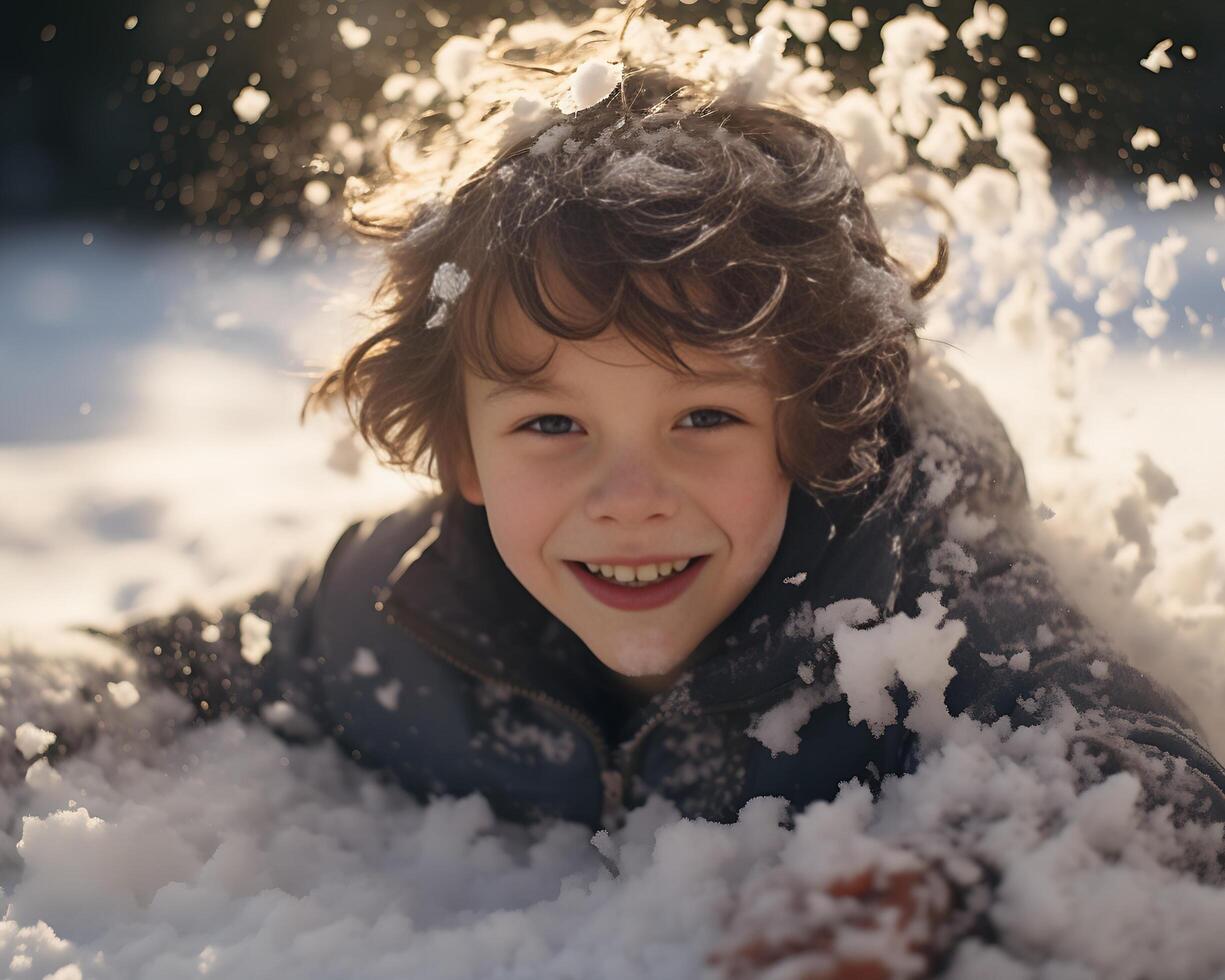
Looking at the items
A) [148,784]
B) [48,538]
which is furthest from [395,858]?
[48,538]

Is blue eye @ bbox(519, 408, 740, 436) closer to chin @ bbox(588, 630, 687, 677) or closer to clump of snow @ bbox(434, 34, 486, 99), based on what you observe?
chin @ bbox(588, 630, 687, 677)

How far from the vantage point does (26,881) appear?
1.20 metres

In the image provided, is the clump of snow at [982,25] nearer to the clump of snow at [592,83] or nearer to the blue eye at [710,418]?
the clump of snow at [592,83]

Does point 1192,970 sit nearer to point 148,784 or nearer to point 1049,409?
point 1049,409

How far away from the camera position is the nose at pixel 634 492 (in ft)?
3.65

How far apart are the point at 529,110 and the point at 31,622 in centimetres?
110

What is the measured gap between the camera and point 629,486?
1112mm

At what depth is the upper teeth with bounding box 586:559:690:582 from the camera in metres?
1.21

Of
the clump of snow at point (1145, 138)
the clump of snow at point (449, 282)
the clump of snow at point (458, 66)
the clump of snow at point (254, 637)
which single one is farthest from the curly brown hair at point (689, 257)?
the clump of snow at point (1145, 138)

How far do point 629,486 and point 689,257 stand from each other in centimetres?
21

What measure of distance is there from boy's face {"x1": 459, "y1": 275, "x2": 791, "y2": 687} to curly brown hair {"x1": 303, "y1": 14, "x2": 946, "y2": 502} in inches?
1.0

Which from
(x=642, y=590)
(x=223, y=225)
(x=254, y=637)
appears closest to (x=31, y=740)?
(x=254, y=637)

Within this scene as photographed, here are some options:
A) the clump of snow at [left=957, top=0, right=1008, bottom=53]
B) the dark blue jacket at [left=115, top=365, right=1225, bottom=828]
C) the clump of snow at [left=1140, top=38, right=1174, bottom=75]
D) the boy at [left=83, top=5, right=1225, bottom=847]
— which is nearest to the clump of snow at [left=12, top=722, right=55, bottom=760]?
the dark blue jacket at [left=115, top=365, right=1225, bottom=828]

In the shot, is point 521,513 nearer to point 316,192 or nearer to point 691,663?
point 691,663
